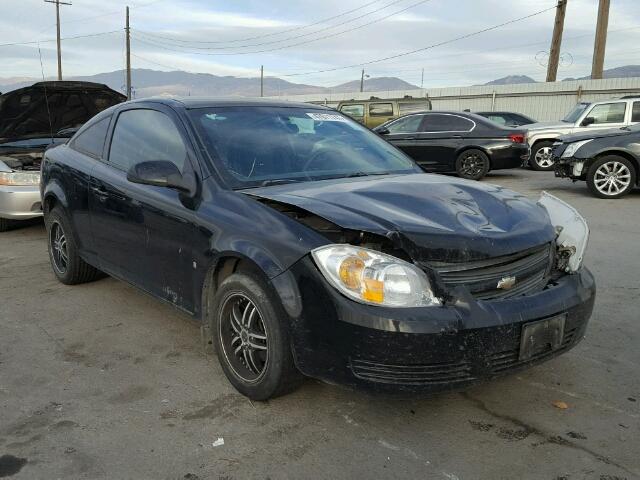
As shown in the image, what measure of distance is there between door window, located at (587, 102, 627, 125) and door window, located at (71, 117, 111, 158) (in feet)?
38.3

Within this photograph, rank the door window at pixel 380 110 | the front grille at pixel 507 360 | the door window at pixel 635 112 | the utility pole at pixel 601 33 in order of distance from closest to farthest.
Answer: the front grille at pixel 507 360, the door window at pixel 635 112, the door window at pixel 380 110, the utility pole at pixel 601 33

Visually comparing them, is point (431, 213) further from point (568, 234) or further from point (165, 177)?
point (165, 177)

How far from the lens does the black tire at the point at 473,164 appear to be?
496 inches

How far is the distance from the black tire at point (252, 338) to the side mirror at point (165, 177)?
64cm

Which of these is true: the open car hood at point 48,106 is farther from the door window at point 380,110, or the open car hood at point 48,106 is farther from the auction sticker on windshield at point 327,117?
the door window at point 380,110

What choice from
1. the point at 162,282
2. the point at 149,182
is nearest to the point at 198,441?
the point at 162,282

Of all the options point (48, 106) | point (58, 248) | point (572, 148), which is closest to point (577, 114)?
point (572, 148)

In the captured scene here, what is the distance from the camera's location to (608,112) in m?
13.1

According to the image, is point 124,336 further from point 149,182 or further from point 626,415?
point 626,415

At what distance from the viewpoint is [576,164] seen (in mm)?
10180

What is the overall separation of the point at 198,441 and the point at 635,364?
2.58 m

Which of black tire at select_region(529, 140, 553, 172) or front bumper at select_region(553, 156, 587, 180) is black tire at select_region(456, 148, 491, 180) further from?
black tire at select_region(529, 140, 553, 172)

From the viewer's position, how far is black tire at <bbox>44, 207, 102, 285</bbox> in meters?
5.02

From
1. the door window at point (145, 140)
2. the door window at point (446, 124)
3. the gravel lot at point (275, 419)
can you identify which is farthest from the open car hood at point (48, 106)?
the door window at point (446, 124)
